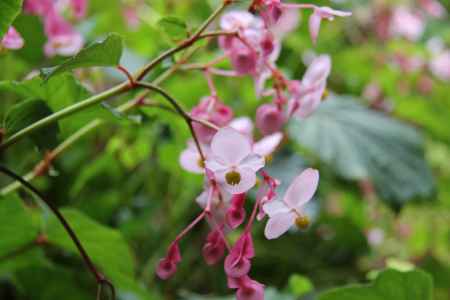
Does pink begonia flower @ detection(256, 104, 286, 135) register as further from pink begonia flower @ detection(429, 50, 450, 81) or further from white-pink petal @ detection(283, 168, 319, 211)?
pink begonia flower @ detection(429, 50, 450, 81)

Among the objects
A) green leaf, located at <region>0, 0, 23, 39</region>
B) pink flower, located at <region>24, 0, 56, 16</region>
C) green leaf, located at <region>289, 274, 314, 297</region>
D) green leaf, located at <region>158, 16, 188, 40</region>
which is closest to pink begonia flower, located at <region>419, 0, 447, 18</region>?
green leaf, located at <region>289, 274, 314, 297</region>

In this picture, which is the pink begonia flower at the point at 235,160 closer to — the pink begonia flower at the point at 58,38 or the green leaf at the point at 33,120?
the green leaf at the point at 33,120

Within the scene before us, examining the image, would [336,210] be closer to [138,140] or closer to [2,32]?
[138,140]

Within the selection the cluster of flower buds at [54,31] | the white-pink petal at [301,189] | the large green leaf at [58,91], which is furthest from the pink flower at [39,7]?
the white-pink petal at [301,189]

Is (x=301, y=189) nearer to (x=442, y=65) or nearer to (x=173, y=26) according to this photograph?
(x=173, y=26)

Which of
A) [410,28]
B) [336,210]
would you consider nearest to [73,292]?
[336,210]
